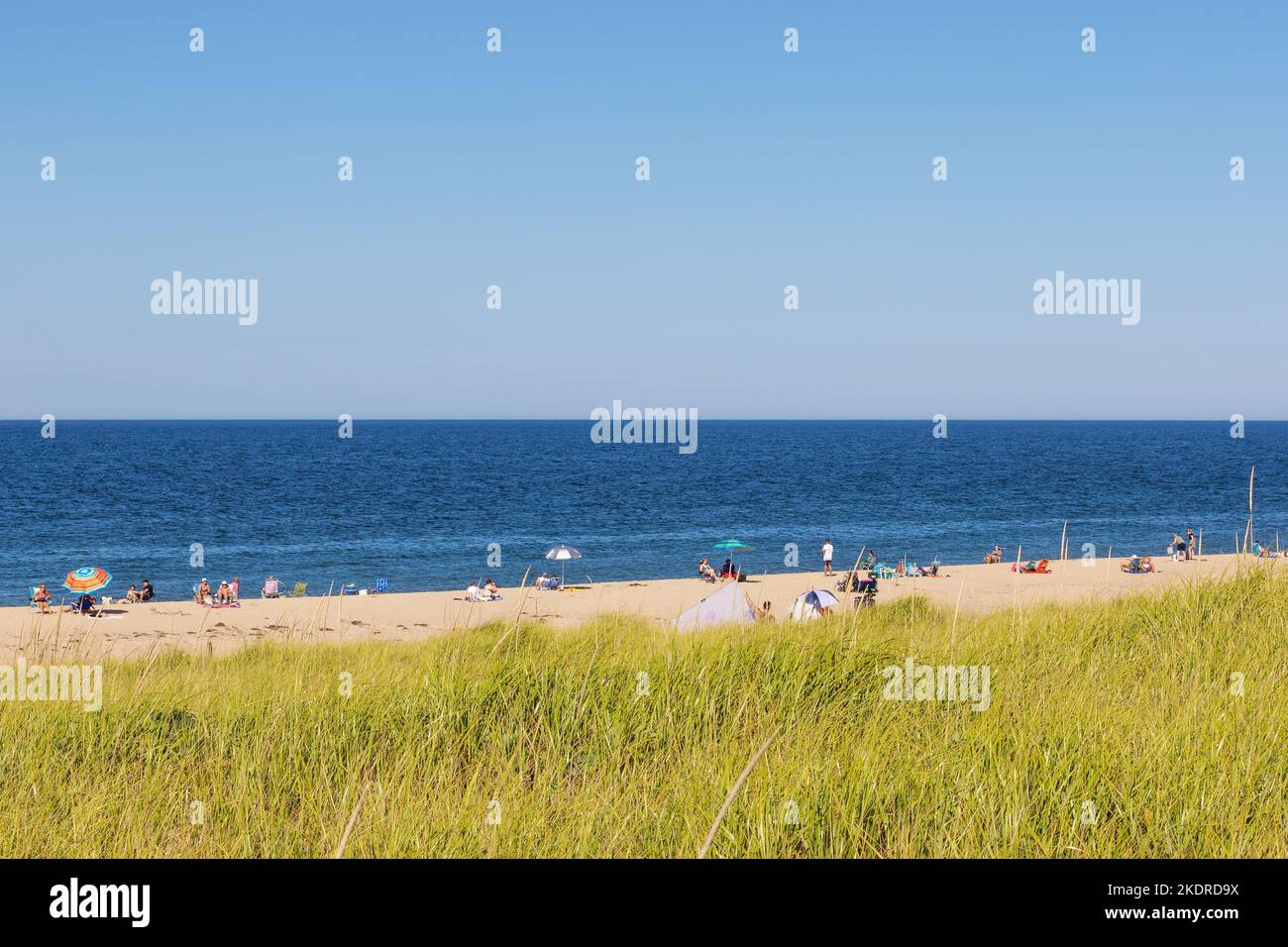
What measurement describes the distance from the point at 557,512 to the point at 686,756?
67.1 metres

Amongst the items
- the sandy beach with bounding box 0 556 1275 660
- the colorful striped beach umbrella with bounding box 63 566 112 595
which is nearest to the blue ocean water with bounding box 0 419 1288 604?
the sandy beach with bounding box 0 556 1275 660

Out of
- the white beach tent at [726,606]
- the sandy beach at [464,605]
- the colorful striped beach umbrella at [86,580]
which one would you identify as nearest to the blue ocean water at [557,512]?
the sandy beach at [464,605]

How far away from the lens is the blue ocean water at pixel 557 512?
159ft

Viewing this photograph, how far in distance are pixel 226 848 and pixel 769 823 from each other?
8.19 feet

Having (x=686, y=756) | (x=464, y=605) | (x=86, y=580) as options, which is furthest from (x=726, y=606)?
(x=86, y=580)

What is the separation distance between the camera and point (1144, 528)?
5900 cm

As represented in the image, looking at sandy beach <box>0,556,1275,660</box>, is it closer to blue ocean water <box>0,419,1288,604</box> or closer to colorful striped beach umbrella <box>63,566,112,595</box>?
colorful striped beach umbrella <box>63,566,112,595</box>

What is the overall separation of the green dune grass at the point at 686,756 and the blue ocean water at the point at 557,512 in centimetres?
3595

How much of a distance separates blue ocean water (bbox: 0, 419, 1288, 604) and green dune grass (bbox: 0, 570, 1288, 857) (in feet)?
118

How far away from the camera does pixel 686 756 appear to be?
5.28 metres

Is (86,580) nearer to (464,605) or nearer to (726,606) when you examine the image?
(464,605)

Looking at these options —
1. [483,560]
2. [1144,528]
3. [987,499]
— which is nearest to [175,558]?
[483,560]

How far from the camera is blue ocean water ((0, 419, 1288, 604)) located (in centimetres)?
4859
